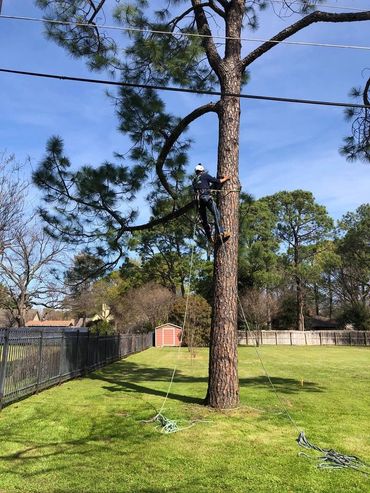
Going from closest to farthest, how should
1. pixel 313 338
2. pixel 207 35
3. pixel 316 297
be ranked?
pixel 207 35 < pixel 313 338 < pixel 316 297

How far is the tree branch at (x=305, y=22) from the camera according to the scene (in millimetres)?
8359

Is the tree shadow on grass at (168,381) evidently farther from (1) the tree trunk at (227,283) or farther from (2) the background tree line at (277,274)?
(2) the background tree line at (277,274)

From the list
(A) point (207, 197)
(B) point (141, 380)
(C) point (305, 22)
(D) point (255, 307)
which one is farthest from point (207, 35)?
(D) point (255, 307)

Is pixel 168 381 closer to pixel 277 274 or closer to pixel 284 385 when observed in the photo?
pixel 284 385

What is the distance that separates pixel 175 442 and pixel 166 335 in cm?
3051

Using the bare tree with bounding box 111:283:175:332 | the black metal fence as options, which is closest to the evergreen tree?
the bare tree with bounding box 111:283:175:332

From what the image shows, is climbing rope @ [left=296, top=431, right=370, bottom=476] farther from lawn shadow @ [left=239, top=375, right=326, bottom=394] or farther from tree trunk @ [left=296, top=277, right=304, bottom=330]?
tree trunk @ [left=296, top=277, right=304, bottom=330]

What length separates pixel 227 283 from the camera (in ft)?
26.0

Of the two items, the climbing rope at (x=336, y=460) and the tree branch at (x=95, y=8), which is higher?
the tree branch at (x=95, y=8)

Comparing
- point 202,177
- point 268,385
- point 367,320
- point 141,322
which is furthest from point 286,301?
point 202,177

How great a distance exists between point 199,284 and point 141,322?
6.19 metres

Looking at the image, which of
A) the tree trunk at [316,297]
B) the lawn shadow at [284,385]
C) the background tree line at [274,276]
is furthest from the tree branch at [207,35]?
the tree trunk at [316,297]

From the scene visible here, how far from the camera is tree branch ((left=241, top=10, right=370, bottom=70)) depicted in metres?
8.36

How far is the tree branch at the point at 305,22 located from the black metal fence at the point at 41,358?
21.8 feet
